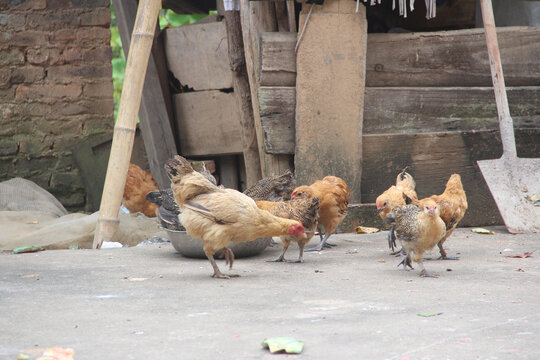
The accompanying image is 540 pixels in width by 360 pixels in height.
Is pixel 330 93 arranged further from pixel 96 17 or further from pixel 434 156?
pixel 96 17

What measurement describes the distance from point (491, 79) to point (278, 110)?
2.21 meters

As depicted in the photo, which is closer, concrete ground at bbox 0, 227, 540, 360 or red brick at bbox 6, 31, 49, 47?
concrete ground at bbox 0, 227, 540, 360

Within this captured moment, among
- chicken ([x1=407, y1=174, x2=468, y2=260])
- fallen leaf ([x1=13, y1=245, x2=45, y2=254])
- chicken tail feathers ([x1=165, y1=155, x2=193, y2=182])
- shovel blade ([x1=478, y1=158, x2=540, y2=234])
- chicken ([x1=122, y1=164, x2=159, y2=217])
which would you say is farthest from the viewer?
chicken ([x1=122, y1=164, x2=159, y2=217])

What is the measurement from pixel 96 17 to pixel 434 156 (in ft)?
16.4

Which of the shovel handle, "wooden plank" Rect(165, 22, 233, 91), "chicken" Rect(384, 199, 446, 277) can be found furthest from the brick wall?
"chicken" Rect(384, 199, 446, 277)

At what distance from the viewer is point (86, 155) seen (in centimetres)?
888

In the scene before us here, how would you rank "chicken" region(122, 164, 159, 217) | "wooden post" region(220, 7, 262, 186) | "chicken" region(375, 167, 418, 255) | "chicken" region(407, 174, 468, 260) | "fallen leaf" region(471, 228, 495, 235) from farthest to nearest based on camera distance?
"chicken" region(122, 164, 159, 217) → "wooden post" region(220, 7, 262, 186) → "fallen leaf" region(471, 228, 495, 235) → "chicken" region(375, 167, 418, 255) → "chicken" region(407, 174, 468, 260)

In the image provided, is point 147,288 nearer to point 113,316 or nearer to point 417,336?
point 113,316

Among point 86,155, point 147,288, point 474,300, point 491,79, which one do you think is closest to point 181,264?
point 147,288

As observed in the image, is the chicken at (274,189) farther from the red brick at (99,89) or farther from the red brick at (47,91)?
→ the red brick at (47,91)

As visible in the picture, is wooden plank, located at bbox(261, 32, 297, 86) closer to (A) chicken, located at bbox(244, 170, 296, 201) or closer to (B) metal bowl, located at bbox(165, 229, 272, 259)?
(A) chicken, located at bbox(244, 170, 296, 201)

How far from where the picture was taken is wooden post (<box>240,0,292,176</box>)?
257 inches

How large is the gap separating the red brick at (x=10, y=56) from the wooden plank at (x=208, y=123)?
220cm

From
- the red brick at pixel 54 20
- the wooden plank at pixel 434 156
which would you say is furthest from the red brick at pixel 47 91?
the wooden plank at pixel 434 156
